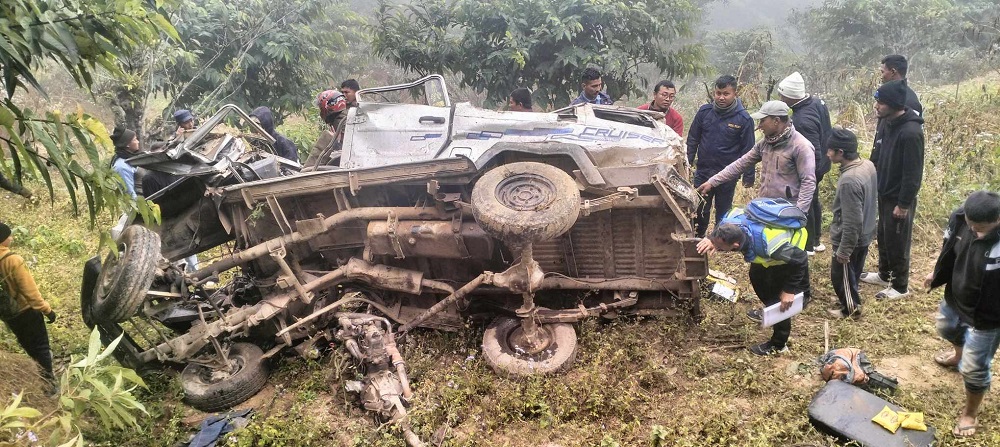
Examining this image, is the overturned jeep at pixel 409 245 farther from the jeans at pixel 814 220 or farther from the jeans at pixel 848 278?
the jeans at pixel 814 220

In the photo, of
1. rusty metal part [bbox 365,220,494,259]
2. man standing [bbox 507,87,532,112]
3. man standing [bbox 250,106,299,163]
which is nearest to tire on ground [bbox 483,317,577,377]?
rusty metal part [bbox 365,220,494,259]

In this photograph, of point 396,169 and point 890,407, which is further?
point 396,169

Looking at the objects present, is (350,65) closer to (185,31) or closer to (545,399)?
(185,31)

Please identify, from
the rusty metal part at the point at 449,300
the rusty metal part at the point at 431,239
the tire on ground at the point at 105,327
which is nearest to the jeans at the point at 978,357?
the rusty metal part at the point at 449,300

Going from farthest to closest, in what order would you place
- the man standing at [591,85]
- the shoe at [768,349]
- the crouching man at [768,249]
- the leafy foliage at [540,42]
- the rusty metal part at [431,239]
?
the leafy foliage at [540,42], the man standing at [591,85], the rusty metal part at [431,239], the shoe at [768,349], the crouching man at [768,249]

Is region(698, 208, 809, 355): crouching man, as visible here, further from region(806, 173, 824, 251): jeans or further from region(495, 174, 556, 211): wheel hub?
region(806, 173, 824, 251): jeans

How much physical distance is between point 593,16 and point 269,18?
5.40 metres

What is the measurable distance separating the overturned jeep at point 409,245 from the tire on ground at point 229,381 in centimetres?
1

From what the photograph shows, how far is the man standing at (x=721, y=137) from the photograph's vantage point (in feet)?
19.9

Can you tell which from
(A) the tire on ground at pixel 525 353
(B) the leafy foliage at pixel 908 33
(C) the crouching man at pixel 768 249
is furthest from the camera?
(B) the leafy foliage at pixel 908 33

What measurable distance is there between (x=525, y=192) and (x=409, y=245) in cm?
120

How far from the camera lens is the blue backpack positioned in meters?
4.18

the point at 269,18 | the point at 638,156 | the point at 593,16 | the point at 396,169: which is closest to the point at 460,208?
the point at 396,169

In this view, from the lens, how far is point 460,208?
492 centimetres
